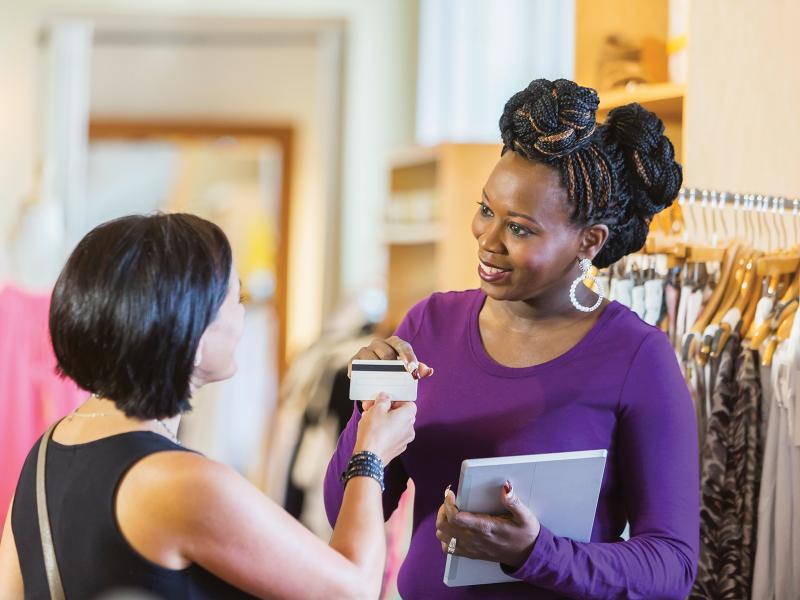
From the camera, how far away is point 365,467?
4.30 feet

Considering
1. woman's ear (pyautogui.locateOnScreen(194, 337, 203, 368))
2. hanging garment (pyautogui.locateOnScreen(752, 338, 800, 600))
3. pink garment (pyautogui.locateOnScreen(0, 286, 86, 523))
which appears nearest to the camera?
woman's ear (pyautogui.locateOnScreen(194, 337, 203, 368))

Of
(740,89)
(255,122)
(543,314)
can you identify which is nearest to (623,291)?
(740,89)

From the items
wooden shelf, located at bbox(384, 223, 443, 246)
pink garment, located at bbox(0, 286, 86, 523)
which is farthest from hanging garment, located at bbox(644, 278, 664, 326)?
pink garment, located at bbox(0, 286, 86, 523)

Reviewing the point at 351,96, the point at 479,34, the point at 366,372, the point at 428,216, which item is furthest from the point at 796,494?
the point at 351,96

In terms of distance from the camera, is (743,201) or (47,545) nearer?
(47,545)

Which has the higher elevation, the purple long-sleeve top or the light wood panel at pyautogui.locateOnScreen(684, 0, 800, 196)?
the light wood panel at pyautogui.locateOnScreen(684, 0, 800, 196)

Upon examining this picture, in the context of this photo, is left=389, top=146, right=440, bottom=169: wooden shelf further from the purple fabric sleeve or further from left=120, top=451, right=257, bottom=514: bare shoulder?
left=120, top=451, right=257, bottom=514: bare shoulder

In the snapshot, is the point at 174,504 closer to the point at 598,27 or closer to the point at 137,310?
the point at 137,310

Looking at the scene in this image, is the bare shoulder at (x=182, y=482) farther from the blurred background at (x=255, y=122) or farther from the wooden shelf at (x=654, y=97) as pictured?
the blurred background at (x=255, y=122)

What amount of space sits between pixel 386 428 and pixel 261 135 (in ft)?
12.3

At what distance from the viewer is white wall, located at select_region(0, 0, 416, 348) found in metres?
4.82

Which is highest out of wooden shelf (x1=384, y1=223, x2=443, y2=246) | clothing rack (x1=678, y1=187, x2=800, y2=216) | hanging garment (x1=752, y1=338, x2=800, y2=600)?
wooden shelf (x1=384, y1=223, x2=443, y2=246)

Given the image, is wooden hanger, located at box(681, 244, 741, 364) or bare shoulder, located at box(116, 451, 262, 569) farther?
wooden hanger, located at box(681, 244, 741, 364)

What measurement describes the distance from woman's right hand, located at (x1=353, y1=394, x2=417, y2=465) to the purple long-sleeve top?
109mm
